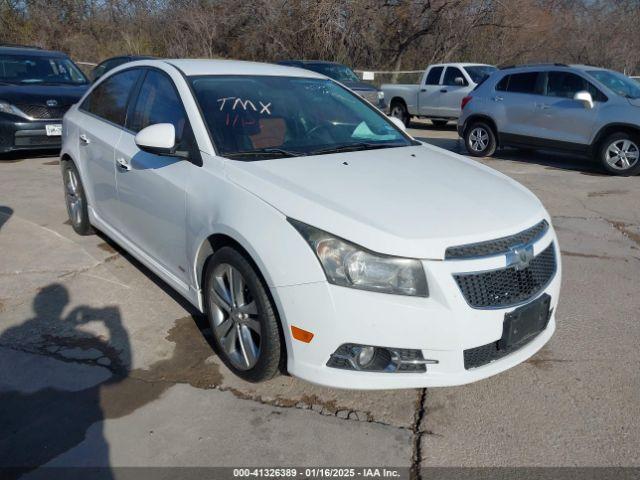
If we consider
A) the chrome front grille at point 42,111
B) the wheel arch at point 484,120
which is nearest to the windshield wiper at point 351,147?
the chrome front grille at point 42,111

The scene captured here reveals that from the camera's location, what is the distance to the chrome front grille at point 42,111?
8641 mm

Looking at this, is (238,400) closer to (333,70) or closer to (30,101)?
(30,101)

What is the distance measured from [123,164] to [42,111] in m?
5.72

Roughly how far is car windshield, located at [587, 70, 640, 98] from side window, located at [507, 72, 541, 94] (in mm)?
874

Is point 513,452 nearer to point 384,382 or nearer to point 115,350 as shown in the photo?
point 384,382

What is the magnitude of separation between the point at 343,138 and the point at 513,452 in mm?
2186

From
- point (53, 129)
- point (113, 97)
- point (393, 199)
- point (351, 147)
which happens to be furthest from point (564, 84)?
point (53, 129)

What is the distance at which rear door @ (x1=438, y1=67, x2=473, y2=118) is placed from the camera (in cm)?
1368

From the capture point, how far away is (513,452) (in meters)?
2.64

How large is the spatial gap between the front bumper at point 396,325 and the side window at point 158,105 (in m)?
1.55

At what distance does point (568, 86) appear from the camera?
368 inches

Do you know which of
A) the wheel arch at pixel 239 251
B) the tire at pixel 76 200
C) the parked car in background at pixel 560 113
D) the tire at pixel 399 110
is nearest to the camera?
the wheel arch at pixel 239 251

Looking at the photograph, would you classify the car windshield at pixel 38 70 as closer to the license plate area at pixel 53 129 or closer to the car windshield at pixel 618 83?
the license plate area at pixel 53 129

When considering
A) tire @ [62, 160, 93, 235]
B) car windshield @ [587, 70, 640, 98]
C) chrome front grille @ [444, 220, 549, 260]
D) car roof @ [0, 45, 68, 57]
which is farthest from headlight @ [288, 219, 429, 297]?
car roof @ [0, 45, 68, 57]
